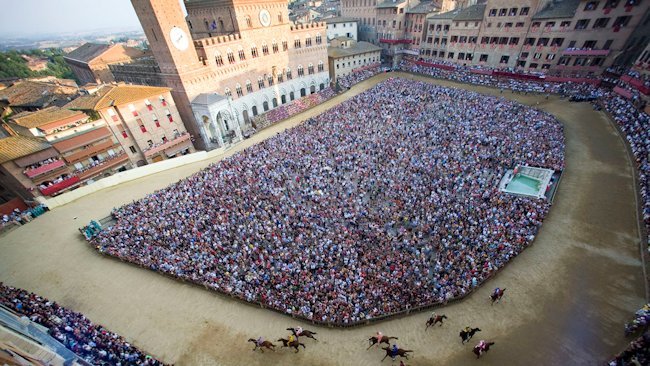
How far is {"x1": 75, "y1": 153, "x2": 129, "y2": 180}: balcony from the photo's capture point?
2872 centimetres

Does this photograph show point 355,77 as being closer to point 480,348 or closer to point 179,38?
point 179,38

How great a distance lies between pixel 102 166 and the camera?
2983 centimetres

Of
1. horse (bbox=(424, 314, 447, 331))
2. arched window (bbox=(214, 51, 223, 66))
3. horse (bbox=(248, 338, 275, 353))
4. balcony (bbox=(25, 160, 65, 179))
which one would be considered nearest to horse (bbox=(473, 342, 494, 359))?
horse (bbox=(424, 314, 447, 331))

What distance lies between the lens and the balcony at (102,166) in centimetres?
2872

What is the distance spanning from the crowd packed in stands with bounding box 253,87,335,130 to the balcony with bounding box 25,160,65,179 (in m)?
22.7

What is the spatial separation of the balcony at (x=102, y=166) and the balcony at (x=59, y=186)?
2.16 feet

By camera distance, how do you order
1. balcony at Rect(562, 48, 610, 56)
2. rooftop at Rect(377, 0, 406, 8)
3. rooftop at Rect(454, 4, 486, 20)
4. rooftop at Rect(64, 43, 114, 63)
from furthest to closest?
rooftop at Rect(64, 43, 114, 63) → rooftop at Rect(377, 0, 406, 8) → rooftop at Rect(454, 4, 486, 20) → balcony at Rect(562, 48, 610, 56)

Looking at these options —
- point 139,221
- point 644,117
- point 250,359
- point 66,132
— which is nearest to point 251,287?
point 250,359

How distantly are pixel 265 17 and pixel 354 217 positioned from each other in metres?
35.4

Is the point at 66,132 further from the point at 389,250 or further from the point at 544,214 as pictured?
the point at 544,214

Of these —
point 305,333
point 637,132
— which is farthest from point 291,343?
point 637,132

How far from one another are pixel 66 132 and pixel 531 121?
5068 cm

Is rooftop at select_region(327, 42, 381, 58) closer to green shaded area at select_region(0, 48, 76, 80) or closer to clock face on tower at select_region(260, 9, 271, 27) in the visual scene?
clock face on tower at select_region(260, 9, 271, 27)

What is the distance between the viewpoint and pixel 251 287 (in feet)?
55.8
